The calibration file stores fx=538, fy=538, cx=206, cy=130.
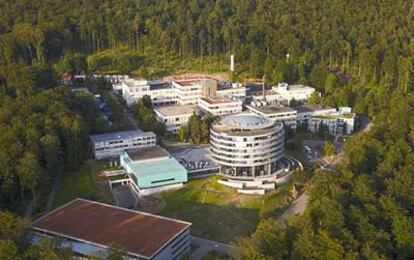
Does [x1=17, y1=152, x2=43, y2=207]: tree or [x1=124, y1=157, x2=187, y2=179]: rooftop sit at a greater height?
[x1=17, y1=152, x2=43, y2=207]: tree

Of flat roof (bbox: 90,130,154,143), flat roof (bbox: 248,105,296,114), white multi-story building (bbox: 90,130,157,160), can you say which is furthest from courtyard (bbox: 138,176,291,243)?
flat roof (bbox: 248,105,296,114)

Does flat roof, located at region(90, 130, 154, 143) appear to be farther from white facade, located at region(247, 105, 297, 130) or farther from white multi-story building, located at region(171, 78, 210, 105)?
white facade, located at region(247, 105, 297, 130)

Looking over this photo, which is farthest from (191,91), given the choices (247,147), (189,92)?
(247,147)

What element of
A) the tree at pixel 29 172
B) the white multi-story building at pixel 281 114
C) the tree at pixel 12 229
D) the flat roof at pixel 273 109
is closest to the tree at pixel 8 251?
the tree at pixel 12 229

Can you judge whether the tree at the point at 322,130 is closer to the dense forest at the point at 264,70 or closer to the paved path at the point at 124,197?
the dense forest at the point at 264,70

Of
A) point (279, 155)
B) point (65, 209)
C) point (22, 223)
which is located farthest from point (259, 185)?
point (22, 223)
